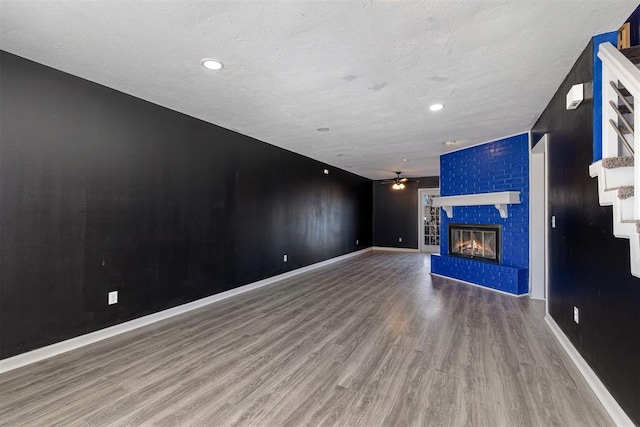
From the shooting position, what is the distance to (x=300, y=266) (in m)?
6.08

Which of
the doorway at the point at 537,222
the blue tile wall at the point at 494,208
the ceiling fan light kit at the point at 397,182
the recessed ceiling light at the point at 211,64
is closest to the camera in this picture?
the recessed ceiling light at the point at 211,64

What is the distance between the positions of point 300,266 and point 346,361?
371 centimetres

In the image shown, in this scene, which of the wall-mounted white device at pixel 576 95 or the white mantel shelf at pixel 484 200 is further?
the white mantel shelf at pixel 484 200

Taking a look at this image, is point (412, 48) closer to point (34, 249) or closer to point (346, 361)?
point (346, 361)

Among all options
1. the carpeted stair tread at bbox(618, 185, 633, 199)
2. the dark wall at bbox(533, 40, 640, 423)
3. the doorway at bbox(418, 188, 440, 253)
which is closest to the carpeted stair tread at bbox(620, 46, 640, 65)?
the dark wall at bbox(533, 40, 640, 423)

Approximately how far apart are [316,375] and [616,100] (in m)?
2.87

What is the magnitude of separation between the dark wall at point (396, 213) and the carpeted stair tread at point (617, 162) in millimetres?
7817

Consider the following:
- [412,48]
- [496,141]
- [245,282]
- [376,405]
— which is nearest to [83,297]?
[245,282]

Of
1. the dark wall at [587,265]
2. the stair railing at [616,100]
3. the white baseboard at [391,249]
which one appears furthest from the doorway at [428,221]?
the stair railing at [616,100]

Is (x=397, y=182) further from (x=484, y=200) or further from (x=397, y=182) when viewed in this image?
(x=484, y=200)

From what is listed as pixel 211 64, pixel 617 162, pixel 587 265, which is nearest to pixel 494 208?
pixel 587 265

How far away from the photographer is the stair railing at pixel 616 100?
4.68 ft

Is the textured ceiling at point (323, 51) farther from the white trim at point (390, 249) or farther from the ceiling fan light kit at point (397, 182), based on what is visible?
the white trim at point (390, 249)

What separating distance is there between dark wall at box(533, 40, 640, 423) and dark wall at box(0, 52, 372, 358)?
158 inches
